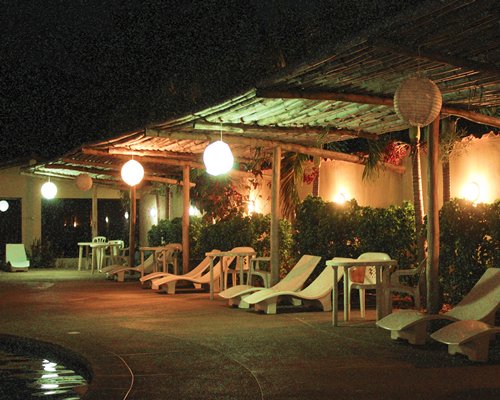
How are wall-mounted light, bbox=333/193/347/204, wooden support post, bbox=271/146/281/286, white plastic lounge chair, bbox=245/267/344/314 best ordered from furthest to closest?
1. wall-mounted light, bbox=333/193/347/204
2. wooden support post, bbox=271/146/281/286
3. white plastic lounge chair, bbox=245/267/344/314

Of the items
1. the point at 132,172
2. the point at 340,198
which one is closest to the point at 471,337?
the point at 340,198

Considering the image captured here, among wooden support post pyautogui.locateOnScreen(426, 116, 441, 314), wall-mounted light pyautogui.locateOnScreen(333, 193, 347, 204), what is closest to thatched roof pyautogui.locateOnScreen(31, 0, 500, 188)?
wooden support post pyautogui.locateOnScreen(426, 116, 441, 314)

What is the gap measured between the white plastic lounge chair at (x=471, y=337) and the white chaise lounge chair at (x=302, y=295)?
3646 mm

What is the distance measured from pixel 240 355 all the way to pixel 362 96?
3.61 meters

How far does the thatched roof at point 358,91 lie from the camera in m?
6.61

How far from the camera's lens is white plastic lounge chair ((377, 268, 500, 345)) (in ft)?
25.2

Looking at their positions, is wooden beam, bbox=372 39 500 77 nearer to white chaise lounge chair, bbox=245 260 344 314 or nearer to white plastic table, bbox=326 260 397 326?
white plastic table, bbox=326 260 397 326

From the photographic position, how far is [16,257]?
898 inches

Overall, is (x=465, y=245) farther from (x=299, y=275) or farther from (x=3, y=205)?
(x=3, y=205)

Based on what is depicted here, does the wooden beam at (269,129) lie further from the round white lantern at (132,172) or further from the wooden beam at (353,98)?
the round white lantern at (132,172)

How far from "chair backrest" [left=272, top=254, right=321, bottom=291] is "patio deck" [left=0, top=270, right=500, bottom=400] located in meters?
0.76

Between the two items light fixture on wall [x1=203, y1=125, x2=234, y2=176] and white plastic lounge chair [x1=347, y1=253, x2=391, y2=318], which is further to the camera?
light fixture on wall [x1=203, y1=125, x2=234, y2=176]

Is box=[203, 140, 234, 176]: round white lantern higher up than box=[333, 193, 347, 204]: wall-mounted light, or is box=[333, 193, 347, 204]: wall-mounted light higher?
→ box=[203, 140, 234, 176]: round white lantern

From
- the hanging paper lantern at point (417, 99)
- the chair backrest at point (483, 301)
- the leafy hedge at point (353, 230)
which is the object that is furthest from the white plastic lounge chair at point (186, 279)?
the hanging paper lantern at point (417, 99)
